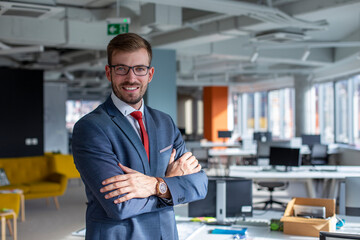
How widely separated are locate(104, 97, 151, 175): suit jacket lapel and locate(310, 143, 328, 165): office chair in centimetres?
1046

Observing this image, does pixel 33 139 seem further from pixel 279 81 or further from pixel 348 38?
pixel 279 81

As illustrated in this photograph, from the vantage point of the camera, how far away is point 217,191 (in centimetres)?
410

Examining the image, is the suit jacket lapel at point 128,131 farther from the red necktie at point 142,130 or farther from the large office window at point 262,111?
the large office window at point 262,111

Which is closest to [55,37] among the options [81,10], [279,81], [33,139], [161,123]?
[81,10]

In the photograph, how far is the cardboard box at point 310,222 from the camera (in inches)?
145

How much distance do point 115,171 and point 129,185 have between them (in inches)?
3.4

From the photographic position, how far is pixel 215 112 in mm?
20312

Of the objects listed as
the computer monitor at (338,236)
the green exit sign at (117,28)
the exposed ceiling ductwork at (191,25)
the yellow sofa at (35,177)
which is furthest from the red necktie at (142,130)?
the yellow sofa at (35,177)

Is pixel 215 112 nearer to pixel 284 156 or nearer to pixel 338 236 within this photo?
pixel 284 156

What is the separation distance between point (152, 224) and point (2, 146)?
10.3 m

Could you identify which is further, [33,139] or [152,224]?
[33,139]

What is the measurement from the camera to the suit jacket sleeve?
182 cm

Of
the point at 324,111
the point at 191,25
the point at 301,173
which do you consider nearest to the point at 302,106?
the point at 324,111

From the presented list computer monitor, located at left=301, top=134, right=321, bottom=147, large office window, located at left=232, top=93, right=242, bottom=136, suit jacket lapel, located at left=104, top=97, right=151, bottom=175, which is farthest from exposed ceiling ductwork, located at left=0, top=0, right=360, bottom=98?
large office window, located at left=232, top=93, right=242, bottom=136
